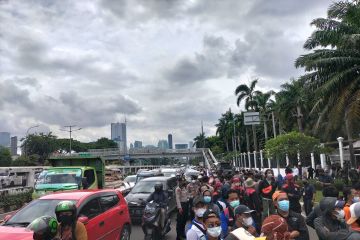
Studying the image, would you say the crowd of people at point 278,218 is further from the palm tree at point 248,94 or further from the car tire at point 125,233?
the palm tree at point 248,94

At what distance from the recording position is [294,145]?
109ft

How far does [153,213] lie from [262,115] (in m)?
51.9

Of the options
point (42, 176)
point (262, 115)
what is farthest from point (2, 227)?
point (262, 115)

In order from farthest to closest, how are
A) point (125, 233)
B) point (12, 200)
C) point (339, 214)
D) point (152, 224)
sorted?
point (12, 200) → point (125, 233) → point (152, 224) → point (339, 214)

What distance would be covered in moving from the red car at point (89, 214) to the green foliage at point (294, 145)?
24587 millimetres

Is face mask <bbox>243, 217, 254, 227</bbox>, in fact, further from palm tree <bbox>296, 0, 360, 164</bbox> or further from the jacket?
palm tree <bbox>296, 0, 360, 164</bbox>

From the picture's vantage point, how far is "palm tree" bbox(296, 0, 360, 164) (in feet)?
77.9

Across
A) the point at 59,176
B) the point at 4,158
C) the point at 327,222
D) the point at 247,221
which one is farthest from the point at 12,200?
the point at 4,158

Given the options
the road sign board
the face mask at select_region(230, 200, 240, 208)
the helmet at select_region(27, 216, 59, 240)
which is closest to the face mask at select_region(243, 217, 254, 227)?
the face mask at select_region(230, 200, 240, 208)

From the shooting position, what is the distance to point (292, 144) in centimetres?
3350

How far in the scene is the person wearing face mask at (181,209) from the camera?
10889 millimetres

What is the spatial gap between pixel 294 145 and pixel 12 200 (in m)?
20.7

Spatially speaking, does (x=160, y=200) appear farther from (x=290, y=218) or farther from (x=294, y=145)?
(x=294, y=145)

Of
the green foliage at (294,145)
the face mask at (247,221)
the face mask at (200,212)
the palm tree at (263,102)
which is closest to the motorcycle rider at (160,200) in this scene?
the face mask at (200,212)
